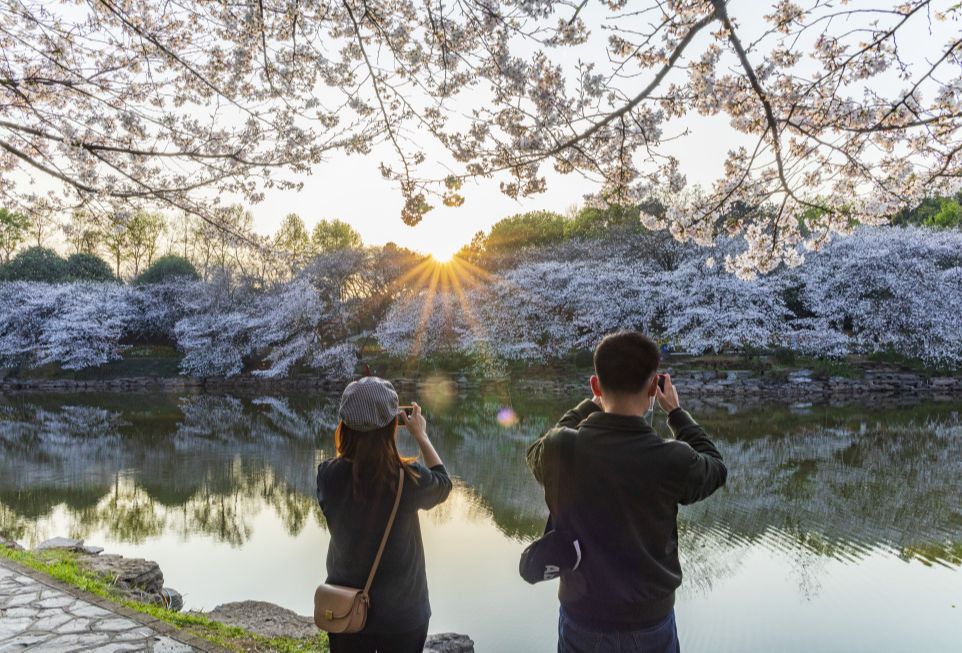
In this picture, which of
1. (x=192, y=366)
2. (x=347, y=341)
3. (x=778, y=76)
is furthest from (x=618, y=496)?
(x=192, y=366)

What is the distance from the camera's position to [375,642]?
1.63 m

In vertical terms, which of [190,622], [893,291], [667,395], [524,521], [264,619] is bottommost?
[524,521]

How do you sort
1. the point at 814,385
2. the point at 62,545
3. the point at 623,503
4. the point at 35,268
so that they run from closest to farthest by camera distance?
1. the point at 623,503
2. the point at 62,545
3. the point at 814,385
4. the point at 35,268

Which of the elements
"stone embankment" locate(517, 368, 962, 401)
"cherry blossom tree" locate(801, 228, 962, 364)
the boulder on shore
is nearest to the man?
the boulder on shore

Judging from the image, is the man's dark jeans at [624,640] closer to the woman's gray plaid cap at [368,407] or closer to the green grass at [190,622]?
the woman's gray plaid cap at [368,407]

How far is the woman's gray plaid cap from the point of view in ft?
5.37

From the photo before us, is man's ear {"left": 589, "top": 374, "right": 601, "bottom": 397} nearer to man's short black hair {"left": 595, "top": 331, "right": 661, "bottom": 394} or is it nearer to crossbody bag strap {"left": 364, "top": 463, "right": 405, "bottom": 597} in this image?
man's short black hair {"left": 595, "top": 331, "right": 661, "bottom": 394}

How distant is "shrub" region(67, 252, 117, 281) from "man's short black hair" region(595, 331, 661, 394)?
29177 mm

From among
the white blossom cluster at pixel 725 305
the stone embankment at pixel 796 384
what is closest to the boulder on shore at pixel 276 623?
the stone embankment at pixel 796 384

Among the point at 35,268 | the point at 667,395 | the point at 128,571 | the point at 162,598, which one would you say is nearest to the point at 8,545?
the point at 128,571

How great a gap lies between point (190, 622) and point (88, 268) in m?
27.8

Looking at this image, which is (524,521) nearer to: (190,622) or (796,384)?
(190,622)

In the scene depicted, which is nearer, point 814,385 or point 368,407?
point 368,407

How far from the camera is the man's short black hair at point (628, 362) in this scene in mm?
1457
